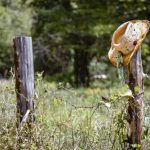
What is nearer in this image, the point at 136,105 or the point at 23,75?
the point at 136,105

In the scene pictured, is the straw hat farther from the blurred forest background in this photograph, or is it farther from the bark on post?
the blurred forest background

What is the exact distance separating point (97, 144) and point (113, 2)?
439 inches

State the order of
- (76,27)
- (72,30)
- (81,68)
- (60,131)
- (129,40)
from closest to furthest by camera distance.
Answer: (129,40), (60,131), (76,27), (72,30), (81,68)

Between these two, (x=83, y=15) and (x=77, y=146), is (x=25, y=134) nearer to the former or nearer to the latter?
Result: (x=77, y=146)

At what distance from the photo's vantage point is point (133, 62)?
4.80 metres

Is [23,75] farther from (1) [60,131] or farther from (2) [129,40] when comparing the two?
(2) [129,40]

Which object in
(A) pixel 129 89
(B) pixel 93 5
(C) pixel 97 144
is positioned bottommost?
(C) pixel 97 144

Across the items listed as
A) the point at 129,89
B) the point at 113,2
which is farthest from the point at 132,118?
the point at 113,2

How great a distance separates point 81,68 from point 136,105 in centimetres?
1566

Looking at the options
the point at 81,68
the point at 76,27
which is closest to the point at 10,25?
the point at 81,68

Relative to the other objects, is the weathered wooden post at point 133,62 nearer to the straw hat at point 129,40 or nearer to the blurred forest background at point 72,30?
the straw hat at point 129,40

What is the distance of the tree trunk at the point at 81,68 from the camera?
66.2 feet

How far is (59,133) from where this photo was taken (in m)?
5.66

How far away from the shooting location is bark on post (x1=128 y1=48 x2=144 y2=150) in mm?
4801
